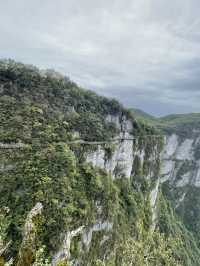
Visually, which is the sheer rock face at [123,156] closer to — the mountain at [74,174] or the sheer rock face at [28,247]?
the mountain at [74,174]

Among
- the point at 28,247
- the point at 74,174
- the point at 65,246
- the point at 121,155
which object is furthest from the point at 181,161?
the point at 28,247

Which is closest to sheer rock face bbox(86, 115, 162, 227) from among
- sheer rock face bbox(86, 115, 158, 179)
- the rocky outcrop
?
sheer rock face bbox(86, 115, 158, 179)

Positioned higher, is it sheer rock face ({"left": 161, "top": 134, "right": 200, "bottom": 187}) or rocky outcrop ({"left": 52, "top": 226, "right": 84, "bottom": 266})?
rocky outcrop ({"left": 52, "top": 226, "right": 84, "bottom": 266})

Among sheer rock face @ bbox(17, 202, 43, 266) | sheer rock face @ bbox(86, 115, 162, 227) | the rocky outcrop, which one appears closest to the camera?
sheer rock face @ bbox(17, 202, 43, 266)

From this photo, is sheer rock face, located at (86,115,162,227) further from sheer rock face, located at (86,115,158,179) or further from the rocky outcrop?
the rocky outcrop

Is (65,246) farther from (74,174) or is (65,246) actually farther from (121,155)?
(121,155)

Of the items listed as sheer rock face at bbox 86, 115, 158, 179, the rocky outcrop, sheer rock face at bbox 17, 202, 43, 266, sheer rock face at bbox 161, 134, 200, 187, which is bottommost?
sheer rock face at bbox 161, 134, 200, 187

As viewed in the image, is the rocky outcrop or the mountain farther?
the mountain

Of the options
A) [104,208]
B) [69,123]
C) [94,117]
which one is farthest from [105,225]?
[94,117]
